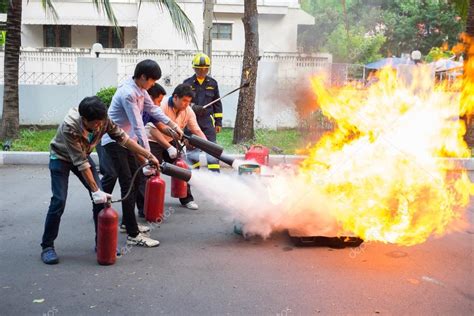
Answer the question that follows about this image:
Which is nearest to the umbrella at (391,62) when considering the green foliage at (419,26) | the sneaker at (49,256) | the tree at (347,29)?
the tree at (347,29)

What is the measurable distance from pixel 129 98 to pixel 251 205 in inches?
64.6

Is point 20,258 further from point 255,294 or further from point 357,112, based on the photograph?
point 357,112

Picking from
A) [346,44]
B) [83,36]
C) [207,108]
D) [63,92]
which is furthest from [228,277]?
[83,36]

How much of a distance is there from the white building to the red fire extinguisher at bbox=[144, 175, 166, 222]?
43.7 ft

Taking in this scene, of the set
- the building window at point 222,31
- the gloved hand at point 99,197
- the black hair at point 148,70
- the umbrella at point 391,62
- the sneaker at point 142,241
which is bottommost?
the sneaker at point 142,241

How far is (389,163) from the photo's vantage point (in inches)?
198

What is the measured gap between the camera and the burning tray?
488 cm

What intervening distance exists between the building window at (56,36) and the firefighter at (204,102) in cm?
1533

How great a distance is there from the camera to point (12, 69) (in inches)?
417

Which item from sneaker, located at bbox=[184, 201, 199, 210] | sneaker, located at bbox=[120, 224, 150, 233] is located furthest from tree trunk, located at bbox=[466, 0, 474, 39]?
sneaker, located at bbox=[120, 224, 150, 233]

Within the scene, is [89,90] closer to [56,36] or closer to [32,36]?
[56,36]

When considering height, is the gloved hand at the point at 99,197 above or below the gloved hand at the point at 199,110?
below

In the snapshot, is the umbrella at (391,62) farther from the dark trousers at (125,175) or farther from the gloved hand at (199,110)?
the dark trousers at (125,175)

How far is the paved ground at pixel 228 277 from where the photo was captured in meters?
3.72
